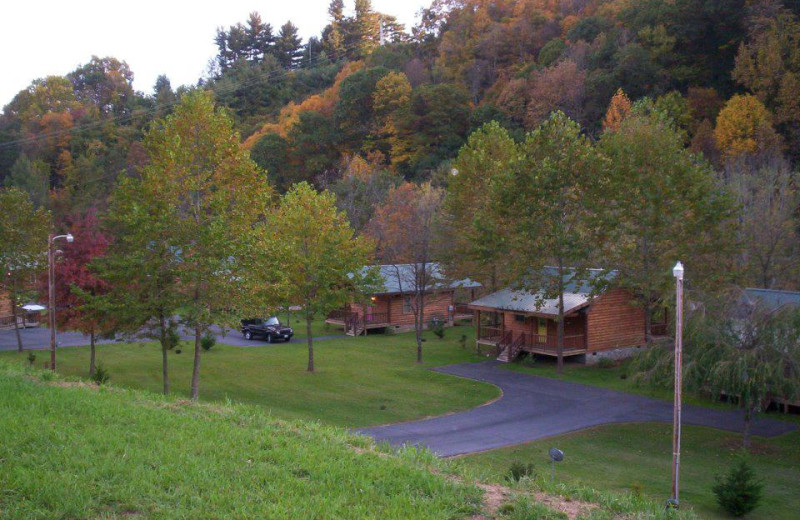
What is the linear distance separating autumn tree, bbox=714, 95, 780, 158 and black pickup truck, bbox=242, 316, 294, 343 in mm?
32564

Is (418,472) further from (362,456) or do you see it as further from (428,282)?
(428,282)

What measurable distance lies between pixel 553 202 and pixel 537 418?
12.6 meters

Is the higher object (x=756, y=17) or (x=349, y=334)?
(x=756, y=17)

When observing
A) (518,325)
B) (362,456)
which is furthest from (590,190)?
(362,456)

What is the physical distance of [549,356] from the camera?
1524 inches

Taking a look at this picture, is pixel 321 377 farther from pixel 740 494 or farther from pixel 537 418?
pixel 740 494

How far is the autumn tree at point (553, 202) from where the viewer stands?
34062 mm

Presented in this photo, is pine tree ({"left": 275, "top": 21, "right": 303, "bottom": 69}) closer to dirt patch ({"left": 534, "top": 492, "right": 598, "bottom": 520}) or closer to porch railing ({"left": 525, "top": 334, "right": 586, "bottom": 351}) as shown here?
porch railing ({"left": 525, "top": 334, "right": 586, "bottom": 351})

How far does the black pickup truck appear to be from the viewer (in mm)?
44281

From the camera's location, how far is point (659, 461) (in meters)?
21.1

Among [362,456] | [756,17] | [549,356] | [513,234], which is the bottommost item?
[549,356]

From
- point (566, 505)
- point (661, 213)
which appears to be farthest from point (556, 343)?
point (566, 505)

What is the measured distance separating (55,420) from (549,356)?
103ft

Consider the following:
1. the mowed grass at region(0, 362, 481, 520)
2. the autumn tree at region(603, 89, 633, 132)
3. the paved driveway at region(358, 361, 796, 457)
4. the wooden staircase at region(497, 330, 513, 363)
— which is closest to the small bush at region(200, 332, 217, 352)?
the wooden staircase at region(497, 330, 513, 363)
